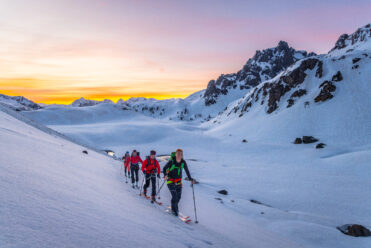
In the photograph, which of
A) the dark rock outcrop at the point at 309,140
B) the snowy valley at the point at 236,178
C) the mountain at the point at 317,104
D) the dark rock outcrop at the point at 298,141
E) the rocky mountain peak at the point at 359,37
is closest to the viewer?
the snowy valley at the point at 236,178

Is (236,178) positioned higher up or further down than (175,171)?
further down

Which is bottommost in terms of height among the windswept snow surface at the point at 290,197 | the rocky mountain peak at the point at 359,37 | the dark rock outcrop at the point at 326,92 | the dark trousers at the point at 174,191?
the windswept snow surface at the point at 290,197

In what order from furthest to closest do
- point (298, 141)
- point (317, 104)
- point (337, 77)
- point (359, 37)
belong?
point (359, 37), point (337, 77), point (317, 104), point (298, 141)

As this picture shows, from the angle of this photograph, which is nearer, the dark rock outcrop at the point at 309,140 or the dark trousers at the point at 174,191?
the dark trousers at the point at 174,191

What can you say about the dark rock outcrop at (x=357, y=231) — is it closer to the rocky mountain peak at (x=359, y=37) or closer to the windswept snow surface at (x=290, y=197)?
the windswept snow surface at (x=290, y=197)

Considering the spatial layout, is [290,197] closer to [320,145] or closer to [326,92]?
[320,145]

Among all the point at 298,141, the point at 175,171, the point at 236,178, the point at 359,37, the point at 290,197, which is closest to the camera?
the point at 175,171

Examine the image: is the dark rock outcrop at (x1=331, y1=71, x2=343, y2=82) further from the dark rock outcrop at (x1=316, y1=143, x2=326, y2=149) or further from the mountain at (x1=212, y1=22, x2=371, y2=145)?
the dark rock outcrop at (x1=316, y1=143, x2=326, y2=149)

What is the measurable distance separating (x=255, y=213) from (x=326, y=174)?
14.9 m

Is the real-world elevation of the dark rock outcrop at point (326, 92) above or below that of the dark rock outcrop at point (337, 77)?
below

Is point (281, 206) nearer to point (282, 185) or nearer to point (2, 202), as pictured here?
point (282, 185)

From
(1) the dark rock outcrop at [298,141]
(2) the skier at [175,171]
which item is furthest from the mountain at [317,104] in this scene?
(2) the skier at [175,171]

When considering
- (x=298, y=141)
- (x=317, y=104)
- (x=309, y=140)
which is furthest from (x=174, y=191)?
(x=317, y=104)

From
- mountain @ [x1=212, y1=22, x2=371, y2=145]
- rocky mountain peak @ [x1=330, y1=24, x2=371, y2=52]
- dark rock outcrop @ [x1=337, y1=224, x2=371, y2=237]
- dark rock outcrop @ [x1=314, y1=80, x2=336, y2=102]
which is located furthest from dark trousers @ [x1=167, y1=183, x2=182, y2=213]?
rocky mountain peak @ [x1=330, y1=24, x2=371, y2=52]
